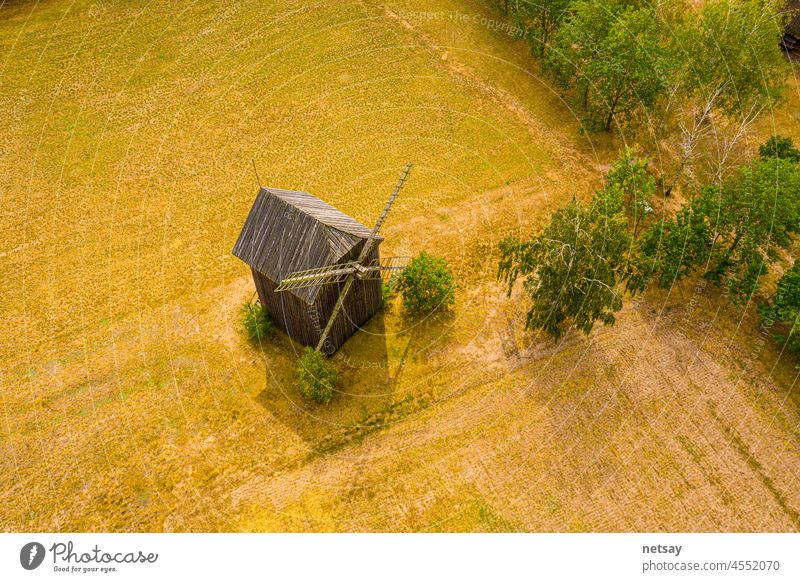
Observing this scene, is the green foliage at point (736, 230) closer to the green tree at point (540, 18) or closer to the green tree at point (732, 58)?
the green tree at point (732, 58)

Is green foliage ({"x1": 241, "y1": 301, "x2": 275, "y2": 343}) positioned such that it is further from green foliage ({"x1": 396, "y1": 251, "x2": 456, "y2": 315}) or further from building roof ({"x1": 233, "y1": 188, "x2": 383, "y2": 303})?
green foliage ({"x1": 396, "y1": 251, "x2": 456, "y2": 315})

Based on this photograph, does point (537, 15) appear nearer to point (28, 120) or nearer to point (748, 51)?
point (748, 51)

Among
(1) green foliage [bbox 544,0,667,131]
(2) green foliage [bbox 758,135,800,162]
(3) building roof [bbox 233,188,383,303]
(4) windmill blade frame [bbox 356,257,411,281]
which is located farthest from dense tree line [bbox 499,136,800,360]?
(3) building roof [bbox 233,188,383,303]

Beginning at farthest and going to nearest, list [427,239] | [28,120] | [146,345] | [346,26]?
[346,26] → [28,120] → [427,239] → [146,345]
